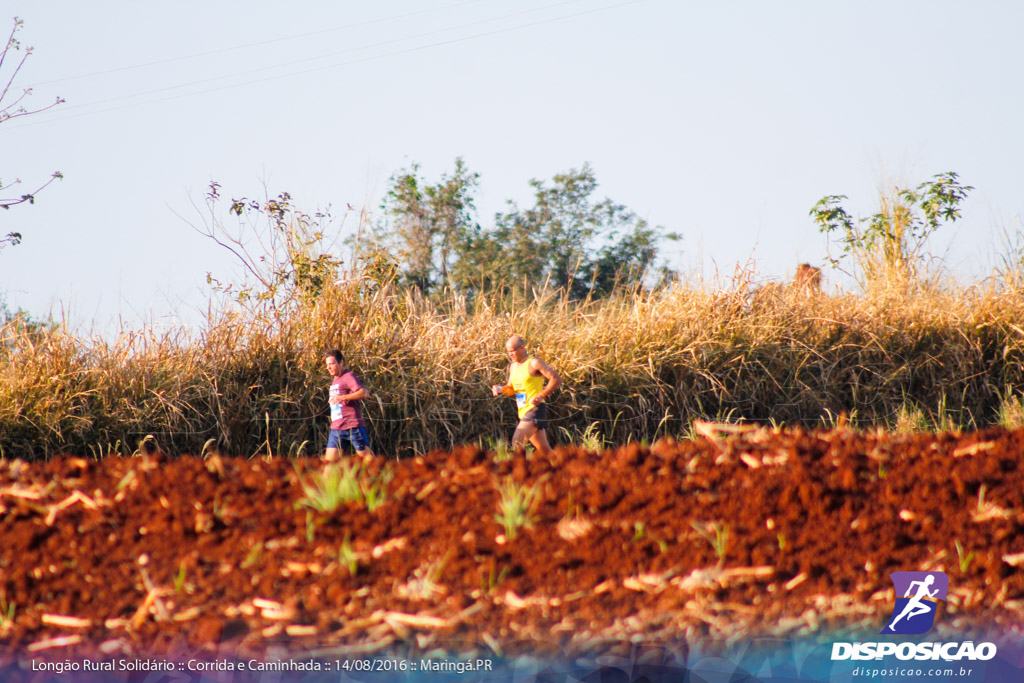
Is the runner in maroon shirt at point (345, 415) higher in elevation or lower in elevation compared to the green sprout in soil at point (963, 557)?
higher

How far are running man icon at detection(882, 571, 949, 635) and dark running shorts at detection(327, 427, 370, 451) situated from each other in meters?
6.55

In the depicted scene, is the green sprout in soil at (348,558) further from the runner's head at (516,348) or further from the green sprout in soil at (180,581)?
the runner's head at (516,348)

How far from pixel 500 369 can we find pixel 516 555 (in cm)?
757

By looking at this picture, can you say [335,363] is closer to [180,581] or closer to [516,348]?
[516,348]

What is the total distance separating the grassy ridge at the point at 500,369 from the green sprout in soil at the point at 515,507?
6.72 m

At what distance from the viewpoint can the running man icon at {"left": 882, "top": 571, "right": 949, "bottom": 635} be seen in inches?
113

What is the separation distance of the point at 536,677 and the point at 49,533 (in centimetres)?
224

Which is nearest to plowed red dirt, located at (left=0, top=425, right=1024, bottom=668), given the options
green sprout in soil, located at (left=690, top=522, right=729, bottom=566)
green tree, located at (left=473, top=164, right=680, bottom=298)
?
green sprout in soil, located at (left=690, top=522, right=729, bottom=566)

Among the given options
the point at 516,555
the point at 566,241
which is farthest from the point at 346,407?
the point at 566,241

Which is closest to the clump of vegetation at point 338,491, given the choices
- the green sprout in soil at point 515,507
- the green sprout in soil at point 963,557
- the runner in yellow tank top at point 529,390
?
the green sprout in soil at point 515,507

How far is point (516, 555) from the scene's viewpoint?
3123 mm

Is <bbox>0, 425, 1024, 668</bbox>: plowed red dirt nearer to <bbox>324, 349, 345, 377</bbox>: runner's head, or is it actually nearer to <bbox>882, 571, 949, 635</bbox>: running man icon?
<bbox>882, 571, 949, 635</bbox>: running man icon

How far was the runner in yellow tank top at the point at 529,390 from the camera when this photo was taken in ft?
29.5

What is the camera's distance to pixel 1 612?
3146 millimetres
